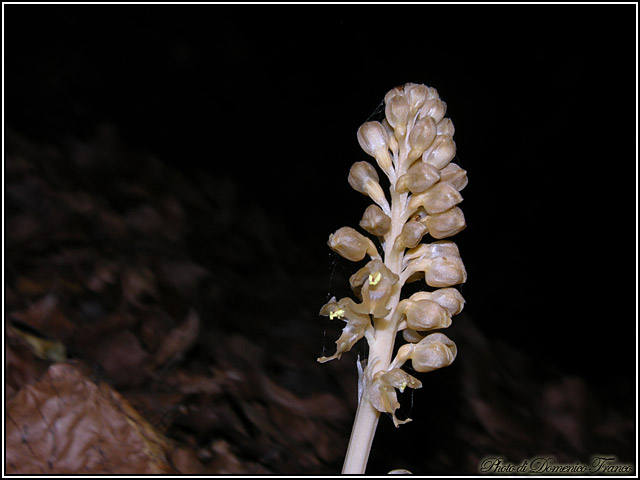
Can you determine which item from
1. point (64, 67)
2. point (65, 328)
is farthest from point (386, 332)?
point (64, 67)

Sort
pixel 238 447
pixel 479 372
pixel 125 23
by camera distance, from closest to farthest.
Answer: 1. pixel 238 447
2. pixel 479 372
3. pixel 125 23

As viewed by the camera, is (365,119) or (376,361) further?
(365,119)

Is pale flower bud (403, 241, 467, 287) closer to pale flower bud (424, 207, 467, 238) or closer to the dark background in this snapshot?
pale flower bud (424, 207, 467, 238)

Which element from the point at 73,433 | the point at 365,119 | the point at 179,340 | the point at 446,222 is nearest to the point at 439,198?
the point at 446,222

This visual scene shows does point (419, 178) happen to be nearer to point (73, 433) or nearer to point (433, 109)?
point (433, 109)

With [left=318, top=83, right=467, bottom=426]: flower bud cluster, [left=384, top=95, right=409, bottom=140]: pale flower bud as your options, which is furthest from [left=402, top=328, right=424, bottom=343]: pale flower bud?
[left=384, top=95, right=409, bottom=140]: pale flower bud

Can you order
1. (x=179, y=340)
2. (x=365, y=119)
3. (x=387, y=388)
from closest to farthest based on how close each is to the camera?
(x=387, y=388) → (x=179, y=340) → (x=365, y=119)

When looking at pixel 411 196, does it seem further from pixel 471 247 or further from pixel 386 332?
pixel 471 247

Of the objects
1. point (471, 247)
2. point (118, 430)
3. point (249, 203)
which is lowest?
point (118, 430)
